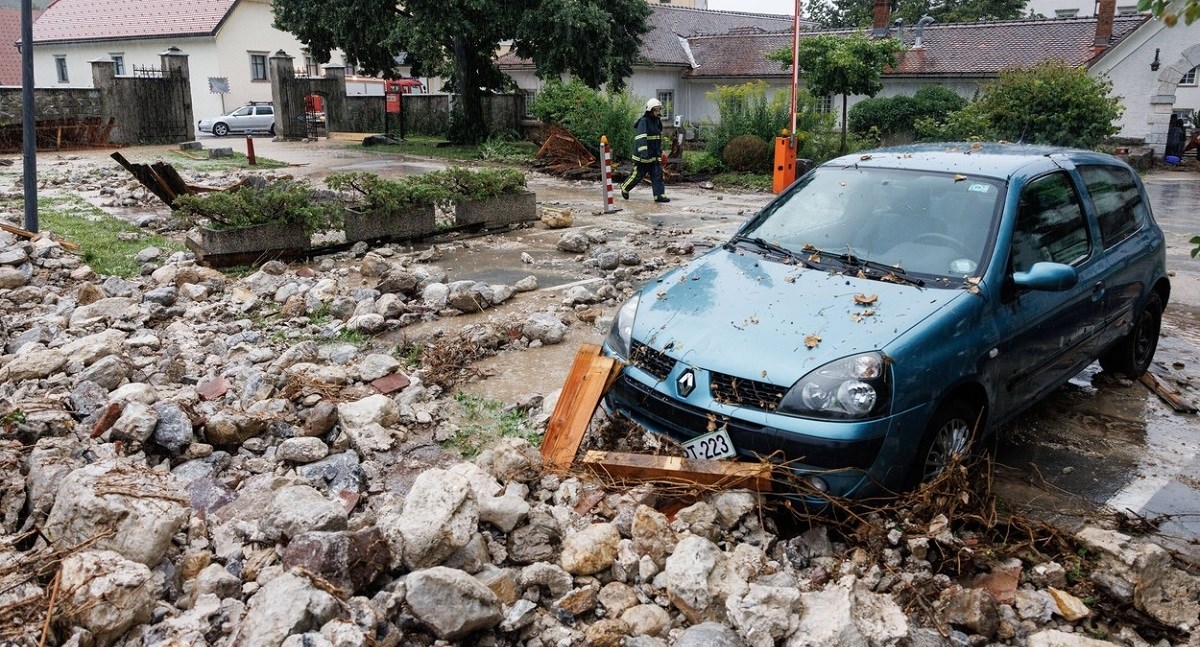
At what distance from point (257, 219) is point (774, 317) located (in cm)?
744

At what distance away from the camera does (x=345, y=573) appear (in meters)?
3.34

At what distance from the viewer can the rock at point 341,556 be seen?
3322mm

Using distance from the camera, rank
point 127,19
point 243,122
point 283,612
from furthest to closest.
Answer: point 127,19, point 243,122, point 283,612

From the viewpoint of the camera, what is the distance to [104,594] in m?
3.05

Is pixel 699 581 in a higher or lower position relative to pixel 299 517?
lower

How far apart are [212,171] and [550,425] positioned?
706 inches

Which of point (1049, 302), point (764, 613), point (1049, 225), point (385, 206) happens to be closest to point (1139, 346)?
point (1049, 225)

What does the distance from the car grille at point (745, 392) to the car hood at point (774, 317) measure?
0.12ft

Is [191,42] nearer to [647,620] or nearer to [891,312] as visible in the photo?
[891,312]

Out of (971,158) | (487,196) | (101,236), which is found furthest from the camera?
(487,196)

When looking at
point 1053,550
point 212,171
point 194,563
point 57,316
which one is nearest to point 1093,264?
point 1053,550

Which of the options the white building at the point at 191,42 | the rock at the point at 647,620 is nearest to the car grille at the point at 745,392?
the rock at the point at 647,620

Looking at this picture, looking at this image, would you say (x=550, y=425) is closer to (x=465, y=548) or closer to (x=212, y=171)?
(x=465, y=548)

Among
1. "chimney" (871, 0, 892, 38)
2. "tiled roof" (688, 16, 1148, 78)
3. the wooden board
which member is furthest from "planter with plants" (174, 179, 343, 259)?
"chimney" (871, 0, 892, 38)
